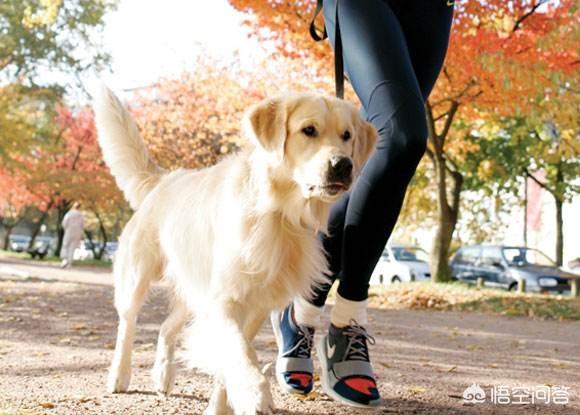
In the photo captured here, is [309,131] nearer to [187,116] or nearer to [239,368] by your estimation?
[239,368]

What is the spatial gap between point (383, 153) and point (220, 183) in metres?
0.76

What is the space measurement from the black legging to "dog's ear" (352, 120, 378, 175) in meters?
0.06

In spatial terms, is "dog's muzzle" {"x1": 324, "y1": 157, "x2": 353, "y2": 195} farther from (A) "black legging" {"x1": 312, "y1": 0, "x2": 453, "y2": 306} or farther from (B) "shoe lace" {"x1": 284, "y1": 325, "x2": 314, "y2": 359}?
(B) "shoe lace" {"x1": 284, "y1": 325, "x2": 314, "y2": 359}

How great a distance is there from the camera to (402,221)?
107ft

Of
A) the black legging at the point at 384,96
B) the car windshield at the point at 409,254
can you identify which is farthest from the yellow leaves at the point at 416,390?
the car windshield at the point at 409,254

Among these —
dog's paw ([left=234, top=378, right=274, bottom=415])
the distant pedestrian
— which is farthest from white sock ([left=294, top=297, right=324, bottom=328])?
the distant pedestrian

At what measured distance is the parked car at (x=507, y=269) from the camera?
17.6 meters

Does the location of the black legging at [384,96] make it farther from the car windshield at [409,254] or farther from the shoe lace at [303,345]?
the car windshield at [409,254]

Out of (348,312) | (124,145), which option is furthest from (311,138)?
(124,145)

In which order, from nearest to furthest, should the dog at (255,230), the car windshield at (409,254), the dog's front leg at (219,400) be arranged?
the dog at (255,230) < the dog's front leg at (219,400) < the car windshield at (409,254)

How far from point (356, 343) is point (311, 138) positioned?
930 mm

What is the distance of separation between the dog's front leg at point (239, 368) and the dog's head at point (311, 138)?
59 cm

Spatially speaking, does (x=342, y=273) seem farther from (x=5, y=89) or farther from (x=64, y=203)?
(x=64, y=203)

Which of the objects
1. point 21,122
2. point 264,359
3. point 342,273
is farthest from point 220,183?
point 21,122
